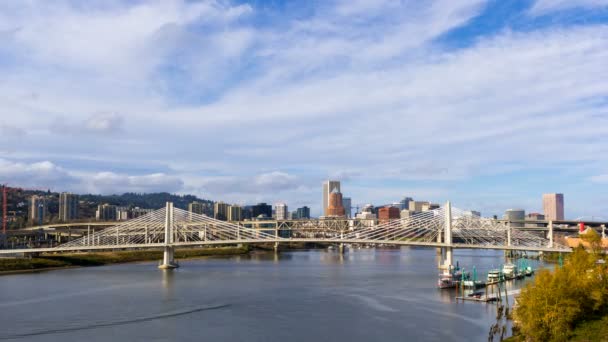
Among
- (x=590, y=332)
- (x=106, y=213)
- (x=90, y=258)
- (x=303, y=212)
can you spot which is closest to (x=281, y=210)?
(x=303, y=212)

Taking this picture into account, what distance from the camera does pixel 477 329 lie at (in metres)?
20.8

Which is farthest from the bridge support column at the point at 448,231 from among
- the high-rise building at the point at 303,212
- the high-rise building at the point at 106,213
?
the high-rise building at the point at 303,212

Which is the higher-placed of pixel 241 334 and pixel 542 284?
pixel 542 284

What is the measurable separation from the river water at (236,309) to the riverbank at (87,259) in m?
6.28

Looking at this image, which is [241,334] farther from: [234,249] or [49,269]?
[234,249]

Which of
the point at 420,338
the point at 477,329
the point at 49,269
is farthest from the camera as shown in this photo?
the point at 49,269

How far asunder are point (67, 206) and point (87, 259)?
2767 inches

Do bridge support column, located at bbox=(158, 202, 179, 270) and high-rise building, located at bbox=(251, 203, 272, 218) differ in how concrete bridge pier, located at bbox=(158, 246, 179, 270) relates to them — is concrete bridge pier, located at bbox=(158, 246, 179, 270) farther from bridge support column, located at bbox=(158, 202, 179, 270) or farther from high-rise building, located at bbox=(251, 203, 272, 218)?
high-rise building, located at bbox=(251, 203, 272, 218)

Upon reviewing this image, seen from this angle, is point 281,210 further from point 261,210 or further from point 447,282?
point 447,282

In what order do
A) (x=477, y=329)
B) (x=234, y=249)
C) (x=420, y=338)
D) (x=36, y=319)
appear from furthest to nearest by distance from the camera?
(x=234, y=249) → (x=36, y=319) → (x=477, y=329) → (x=420, y=338)

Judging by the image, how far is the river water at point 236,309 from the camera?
19969mm

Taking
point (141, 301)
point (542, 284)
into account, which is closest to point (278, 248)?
point (141, 301)

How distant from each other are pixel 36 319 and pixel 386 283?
62.9ft

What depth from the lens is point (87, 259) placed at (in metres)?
51.2
